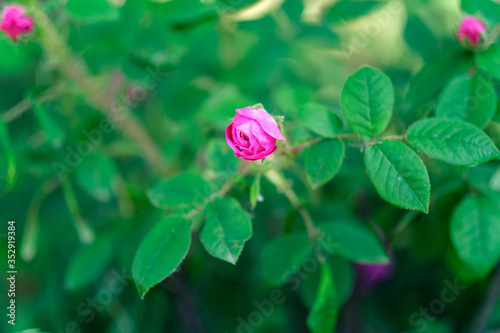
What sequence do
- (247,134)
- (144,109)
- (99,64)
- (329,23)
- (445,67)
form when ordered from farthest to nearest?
(144,109) → (329,23) → (99,64) → (445,67) → (247,134)

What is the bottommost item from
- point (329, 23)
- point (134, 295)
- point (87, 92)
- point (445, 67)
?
point (134, 295)

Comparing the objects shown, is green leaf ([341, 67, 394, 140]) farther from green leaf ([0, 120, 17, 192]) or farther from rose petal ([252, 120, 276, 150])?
green leaf ([0, 120, 17, 192])

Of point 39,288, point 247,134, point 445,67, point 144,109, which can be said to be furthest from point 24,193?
point 445,67

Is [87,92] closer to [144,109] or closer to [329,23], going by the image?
[144,109]

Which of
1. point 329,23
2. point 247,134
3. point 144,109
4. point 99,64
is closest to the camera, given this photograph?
point 247,134

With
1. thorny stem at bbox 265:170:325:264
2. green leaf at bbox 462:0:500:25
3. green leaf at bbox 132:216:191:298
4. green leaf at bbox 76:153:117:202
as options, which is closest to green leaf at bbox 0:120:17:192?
green leaf at bbox 76:153:117:202

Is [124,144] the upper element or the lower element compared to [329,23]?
lower

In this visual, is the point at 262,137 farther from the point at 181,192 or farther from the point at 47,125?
the point at 47,125

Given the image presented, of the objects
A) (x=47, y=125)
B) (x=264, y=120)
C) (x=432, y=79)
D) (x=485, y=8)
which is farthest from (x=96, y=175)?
(x=485, y=8)
